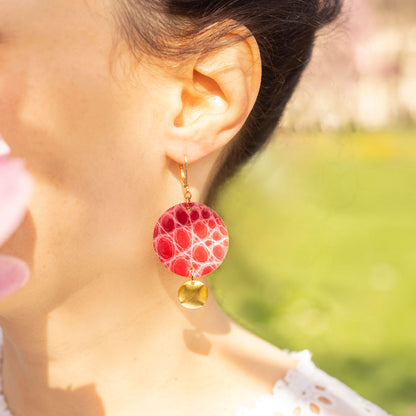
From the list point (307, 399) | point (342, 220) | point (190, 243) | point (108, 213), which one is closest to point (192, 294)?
point (190, 243)

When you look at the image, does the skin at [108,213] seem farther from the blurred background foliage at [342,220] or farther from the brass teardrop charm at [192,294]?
the blurred background foliage at [342,220]

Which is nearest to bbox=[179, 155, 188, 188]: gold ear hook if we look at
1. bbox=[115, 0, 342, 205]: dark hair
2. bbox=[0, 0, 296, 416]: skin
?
bbox=[0, 0, 296, 416]: skin

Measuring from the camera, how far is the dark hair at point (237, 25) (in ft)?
3.34

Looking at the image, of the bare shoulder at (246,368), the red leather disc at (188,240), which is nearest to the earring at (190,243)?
the red leather disc at (188,240)

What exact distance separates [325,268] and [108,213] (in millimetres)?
4138

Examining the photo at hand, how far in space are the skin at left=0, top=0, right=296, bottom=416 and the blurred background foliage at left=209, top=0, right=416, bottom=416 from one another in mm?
404

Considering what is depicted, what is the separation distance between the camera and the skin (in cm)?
94

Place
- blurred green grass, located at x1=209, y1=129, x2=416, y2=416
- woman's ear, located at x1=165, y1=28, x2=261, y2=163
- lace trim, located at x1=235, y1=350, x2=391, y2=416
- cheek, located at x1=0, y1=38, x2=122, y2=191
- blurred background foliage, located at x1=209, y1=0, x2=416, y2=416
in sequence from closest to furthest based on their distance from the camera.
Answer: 1. cheek, located at x1=0, y1=38, x2=122, y2=191
2. woman's ear, located at x1=165, y1=28, x2=261, y2=163
3. lace trim, located at x1=235, y1=350, x2=391, y2=416
4. blurred background foliage, located at x1=209, y1=0, x2=416, y2=416
5. blurred green grass, located at x1=209, y1=129, x2=416, y2=416

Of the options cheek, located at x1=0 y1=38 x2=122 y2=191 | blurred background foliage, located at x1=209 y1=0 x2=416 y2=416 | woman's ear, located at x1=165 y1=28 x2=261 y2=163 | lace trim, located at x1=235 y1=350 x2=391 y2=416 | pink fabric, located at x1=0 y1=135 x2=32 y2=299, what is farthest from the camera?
blurred background foliage, located at x1=209 y1=0 x2=416 y2=416

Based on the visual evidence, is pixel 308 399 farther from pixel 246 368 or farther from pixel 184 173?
pixel 184 173

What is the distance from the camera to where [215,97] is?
3.54ft

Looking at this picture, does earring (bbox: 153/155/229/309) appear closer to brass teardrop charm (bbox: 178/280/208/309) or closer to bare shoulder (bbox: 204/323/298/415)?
brass teardrop charm (bbox: 178/280/208/309)

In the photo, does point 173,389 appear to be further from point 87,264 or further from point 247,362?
point 87,264

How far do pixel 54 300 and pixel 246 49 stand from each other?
0.58m
